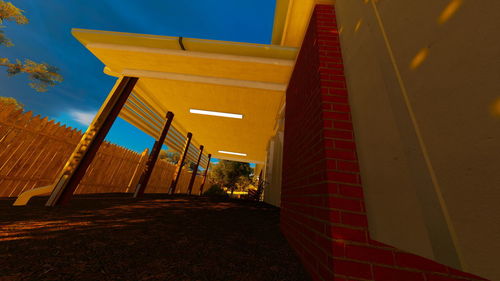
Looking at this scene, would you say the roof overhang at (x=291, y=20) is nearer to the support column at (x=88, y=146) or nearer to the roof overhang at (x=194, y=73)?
the roof overhang at (x=194, y=73)

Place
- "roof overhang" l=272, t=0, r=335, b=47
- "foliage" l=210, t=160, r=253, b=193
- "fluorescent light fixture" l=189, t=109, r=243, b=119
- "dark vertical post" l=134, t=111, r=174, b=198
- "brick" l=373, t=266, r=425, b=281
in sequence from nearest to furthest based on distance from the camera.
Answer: "brick" l=373, t=266, r=425, b=281 < "roof overhang" l=272, t=0, r=335, b=47 < "dark vertical post" l=134, t=111, r=174, b=198 < "fluorescent light fixture" l=189, t=109, r=243, b=119 < "foliage" l=210, t=160, r=253, b=193

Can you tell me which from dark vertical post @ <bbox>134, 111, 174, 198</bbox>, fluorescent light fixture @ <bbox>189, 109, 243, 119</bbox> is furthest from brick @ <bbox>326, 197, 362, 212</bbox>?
dark vertical post @ <bbox>134, 111, 174, 198</bbox>

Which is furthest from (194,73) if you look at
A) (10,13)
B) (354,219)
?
(10,13)

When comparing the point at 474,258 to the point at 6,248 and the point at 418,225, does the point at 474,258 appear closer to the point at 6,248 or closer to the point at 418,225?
the point at 418,225

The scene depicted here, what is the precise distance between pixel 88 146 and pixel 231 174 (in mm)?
14221

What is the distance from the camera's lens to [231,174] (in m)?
17.6

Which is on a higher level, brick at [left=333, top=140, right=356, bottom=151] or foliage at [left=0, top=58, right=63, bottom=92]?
foliage at [left=0, top=58, right=63, bottom=92]

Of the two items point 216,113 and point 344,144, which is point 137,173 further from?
point 344,144

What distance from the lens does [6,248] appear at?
127 centimetres

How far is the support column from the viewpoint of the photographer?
3.53 meters

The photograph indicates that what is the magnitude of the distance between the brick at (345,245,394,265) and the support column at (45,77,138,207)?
5199 millimetres

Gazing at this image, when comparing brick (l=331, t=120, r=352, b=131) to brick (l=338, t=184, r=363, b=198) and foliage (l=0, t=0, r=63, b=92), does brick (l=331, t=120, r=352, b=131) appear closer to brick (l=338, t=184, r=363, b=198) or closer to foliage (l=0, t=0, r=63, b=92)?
brick (l=338, t=184, r=363, b=198)

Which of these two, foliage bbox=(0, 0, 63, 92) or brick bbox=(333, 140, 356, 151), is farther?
foliage bbox=(0, 0, 63, 92)

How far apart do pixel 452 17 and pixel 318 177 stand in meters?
1.14
